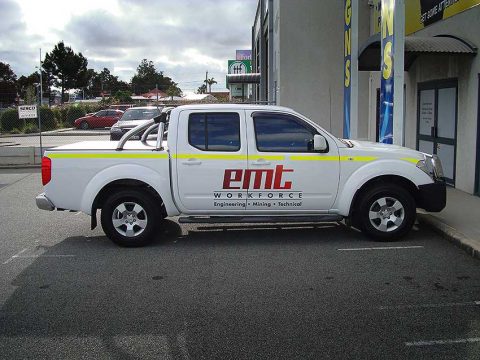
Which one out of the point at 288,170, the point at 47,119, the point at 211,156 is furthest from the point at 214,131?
the point at 47,119

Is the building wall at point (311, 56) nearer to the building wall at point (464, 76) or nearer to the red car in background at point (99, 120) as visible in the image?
the building wall at point (464, 76)

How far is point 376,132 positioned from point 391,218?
32.4ft

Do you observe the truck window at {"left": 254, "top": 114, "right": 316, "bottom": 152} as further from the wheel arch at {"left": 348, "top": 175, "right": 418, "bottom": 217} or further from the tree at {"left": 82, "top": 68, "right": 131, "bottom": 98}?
the tree at {"left": 82, "top": 68, "right": 131, "bottom": 98}

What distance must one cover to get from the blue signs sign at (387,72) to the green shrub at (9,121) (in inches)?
1222

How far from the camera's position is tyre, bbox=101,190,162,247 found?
734 cm

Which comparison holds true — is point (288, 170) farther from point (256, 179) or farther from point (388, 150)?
point (388, 150)

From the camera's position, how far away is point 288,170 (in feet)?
24.2

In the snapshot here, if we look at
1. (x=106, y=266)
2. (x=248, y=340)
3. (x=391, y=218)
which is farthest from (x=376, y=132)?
(x=248, y=340)

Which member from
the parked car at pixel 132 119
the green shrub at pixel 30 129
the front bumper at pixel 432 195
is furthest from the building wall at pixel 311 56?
the green shrub at pixel 30 129

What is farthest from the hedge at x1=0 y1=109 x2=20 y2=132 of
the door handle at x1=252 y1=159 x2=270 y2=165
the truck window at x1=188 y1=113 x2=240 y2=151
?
the door handle at x1=252 y1=159 x2=270 y2=165

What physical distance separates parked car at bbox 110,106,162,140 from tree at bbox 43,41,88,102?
200ft

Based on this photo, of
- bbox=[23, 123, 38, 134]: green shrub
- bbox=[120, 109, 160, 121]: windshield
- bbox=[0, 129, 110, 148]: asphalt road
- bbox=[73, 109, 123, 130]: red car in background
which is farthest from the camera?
bbox=[73, 109, 123, 130]: red car in background

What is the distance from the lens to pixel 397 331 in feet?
14.7

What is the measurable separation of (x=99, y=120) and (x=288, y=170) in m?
35.8
